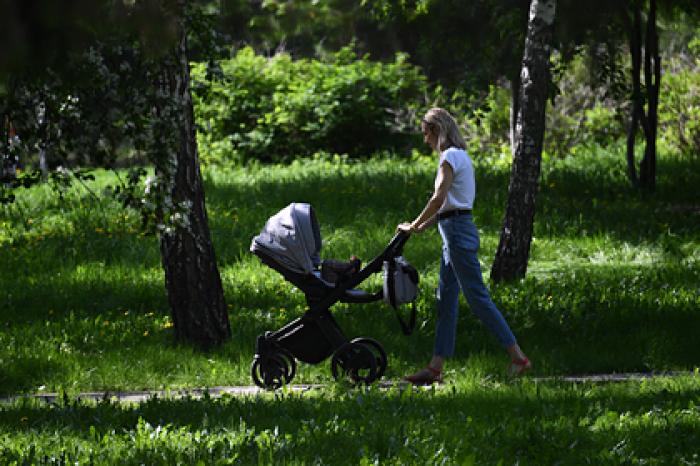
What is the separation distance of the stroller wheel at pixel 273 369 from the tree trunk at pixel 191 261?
135 cm

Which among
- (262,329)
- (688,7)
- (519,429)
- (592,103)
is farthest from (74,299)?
(592,103)

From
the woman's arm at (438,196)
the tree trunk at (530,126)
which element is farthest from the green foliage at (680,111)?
the woman's arm at (438,196)

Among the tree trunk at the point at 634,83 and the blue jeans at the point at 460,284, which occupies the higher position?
the tree trunk at the point at 634,83

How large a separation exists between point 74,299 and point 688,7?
10.3m

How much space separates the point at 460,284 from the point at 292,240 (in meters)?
1.24

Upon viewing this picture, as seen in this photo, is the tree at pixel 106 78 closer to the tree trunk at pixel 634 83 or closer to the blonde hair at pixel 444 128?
the blonde hair at pixel 444 128

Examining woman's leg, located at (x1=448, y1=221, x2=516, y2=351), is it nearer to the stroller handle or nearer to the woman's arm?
the woman's arm

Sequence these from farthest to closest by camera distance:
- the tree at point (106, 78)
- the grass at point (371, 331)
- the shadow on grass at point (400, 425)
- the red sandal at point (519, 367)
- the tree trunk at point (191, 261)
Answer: the tree trunk at point (191, 261), the red sandal at point (519, 367), the grass at point (371, 331), the shadow on grass at point (400, 425), the tree at point (106, 78)

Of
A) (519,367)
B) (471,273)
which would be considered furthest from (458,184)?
(519,367)

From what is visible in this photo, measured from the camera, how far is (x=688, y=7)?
1669cm

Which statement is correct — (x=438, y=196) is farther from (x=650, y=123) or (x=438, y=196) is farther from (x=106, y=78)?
(x=650, y=123)

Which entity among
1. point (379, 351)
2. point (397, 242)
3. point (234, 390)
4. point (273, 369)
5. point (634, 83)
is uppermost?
point (634, 83)

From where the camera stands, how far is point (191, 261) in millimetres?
9070

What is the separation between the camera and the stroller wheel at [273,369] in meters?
7.93
